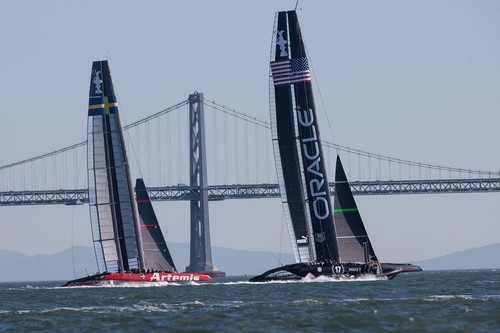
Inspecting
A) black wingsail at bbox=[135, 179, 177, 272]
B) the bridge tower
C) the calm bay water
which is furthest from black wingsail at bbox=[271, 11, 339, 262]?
the bridge tower

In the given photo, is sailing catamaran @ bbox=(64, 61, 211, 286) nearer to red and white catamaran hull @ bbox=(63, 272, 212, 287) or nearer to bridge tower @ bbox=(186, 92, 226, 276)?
red and white catamaran hull @ bbox=(63, 272, 212, 287)

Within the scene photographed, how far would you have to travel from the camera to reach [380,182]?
81125mm

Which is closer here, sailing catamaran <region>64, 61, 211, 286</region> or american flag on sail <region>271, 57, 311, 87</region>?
american flag on sail <region>271, 57, 311, 87</region>

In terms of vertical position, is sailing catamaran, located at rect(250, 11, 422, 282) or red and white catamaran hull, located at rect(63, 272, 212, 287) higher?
sailing catamaran, located at rect(250, 11, 422, 282)

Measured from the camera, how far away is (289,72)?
1527 inches

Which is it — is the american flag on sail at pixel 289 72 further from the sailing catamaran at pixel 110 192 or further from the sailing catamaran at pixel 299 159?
the sailing catamaran at pixel 110 192

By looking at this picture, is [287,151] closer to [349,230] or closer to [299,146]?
[299,146]

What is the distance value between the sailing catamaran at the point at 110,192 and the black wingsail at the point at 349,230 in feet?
20.6

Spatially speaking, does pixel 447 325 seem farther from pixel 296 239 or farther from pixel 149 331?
pixel 296 239

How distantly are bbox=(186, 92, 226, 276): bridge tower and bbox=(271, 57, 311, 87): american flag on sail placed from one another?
37133 mm

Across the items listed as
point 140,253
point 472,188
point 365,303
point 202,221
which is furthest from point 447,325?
point 472,188

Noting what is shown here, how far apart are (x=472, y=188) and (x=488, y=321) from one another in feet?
202

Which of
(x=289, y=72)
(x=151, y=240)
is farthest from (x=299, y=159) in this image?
(x=151, y=240)

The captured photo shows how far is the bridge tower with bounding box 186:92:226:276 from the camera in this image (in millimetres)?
76250
